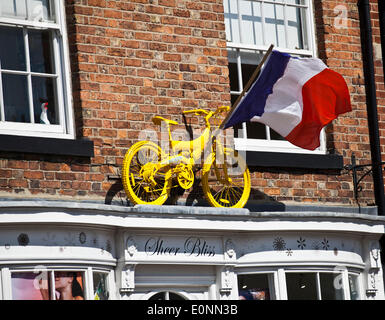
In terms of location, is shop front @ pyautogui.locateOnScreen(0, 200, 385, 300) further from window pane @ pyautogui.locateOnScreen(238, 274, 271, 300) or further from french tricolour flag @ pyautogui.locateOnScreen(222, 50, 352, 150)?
french tricolour flag @ pyautogui.locateOnScreen(222, 50, 352, 150)

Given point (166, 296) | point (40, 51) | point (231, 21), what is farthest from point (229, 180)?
point (40, 51)

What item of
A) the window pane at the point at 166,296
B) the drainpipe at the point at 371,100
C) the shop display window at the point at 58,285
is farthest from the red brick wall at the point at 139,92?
the window pane at the point at 166,296

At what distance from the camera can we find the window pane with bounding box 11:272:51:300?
31.7ft

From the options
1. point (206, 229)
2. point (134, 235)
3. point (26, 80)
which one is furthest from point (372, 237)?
point (26, 80)

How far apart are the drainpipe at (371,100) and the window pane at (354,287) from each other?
95 centimetres

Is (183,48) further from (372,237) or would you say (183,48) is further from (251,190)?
(372,237)

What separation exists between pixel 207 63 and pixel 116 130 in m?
1.41

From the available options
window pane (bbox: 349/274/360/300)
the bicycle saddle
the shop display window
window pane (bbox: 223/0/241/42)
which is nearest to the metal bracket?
window pane (bbox: 349/274/360/300)

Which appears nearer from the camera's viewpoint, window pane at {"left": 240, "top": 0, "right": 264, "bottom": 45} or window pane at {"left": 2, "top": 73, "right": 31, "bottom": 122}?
window pane at {"left": 2, "top": 73, "right": 31, "bottom": 122}

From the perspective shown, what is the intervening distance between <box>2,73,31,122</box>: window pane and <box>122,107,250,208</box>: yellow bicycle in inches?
43.8

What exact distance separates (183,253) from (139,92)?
176 centimetres

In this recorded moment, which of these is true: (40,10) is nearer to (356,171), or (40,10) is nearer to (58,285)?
(58,285)

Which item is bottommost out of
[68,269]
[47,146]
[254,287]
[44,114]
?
[254,287]

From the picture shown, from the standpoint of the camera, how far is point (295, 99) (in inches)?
441
